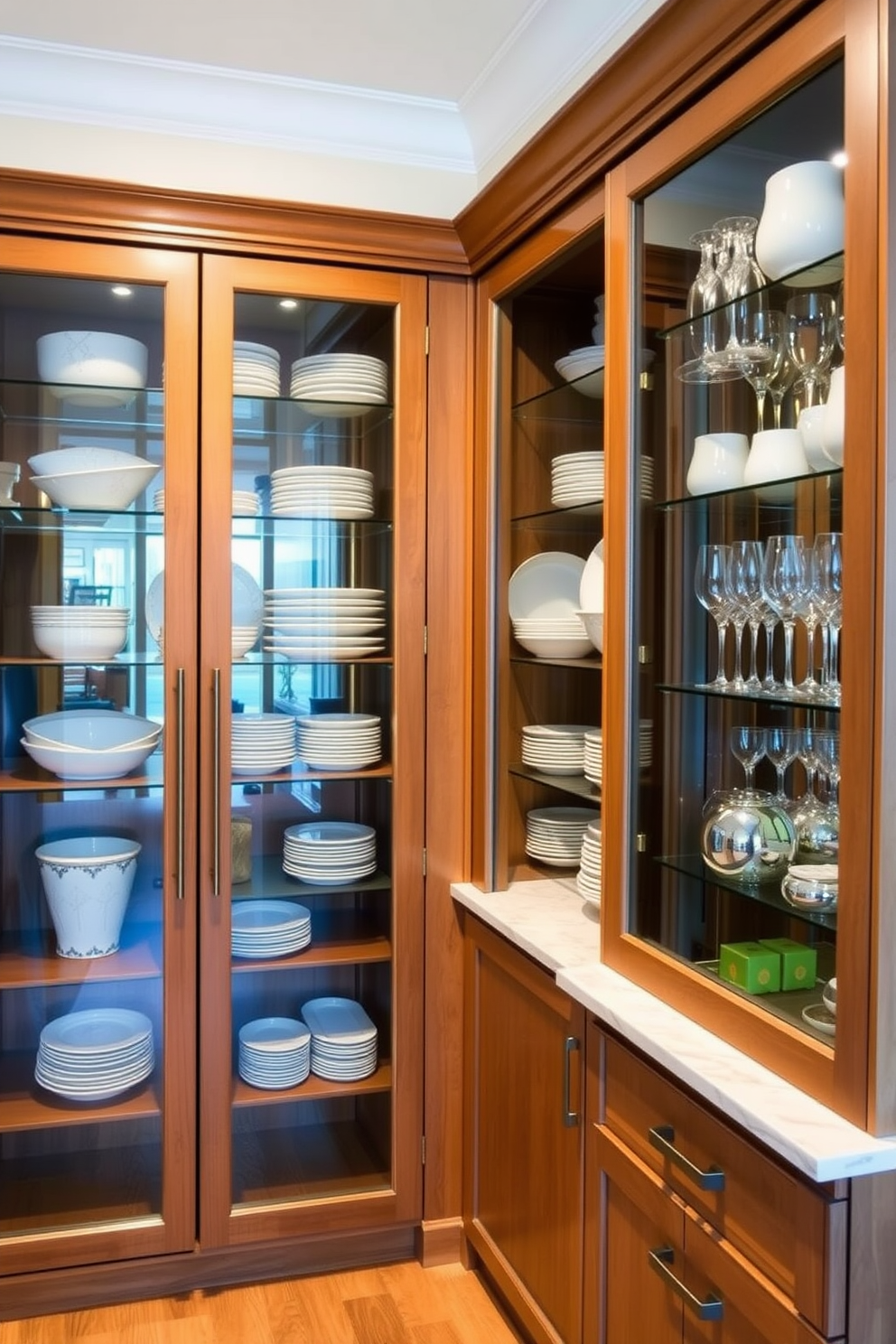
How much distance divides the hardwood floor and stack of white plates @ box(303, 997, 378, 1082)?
46 centimetres

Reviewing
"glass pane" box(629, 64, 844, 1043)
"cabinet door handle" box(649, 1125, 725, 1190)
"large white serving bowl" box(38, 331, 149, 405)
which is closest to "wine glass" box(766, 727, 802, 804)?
"glass pane" box(629, 64, 844, 1043)

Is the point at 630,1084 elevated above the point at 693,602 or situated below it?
below

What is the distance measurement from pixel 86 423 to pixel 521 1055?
1.59 m

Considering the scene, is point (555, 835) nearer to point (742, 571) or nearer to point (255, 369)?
point (742, 571)

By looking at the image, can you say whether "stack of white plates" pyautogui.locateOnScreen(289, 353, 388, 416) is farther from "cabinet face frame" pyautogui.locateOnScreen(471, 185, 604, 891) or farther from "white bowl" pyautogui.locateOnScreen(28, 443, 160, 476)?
"white bowl" pyautogui.locateOnScreen(28, 443, 160, 476)

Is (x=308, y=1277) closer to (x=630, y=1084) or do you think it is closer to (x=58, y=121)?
(x=630, y=1084)

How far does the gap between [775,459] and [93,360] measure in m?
1.48

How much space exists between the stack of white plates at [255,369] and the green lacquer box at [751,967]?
1.53 meters

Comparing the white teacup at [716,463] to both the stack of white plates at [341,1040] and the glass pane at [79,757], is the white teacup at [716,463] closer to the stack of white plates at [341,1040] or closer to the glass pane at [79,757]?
the glass pane at [79,757]

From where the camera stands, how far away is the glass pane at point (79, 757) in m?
2.32

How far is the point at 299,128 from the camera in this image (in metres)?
2.48

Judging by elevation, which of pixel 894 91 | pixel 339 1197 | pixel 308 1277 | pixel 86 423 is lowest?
pixel 308 1277

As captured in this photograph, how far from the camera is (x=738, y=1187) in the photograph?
145 centimetres

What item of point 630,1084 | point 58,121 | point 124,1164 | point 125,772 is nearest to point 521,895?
point 630,1084
